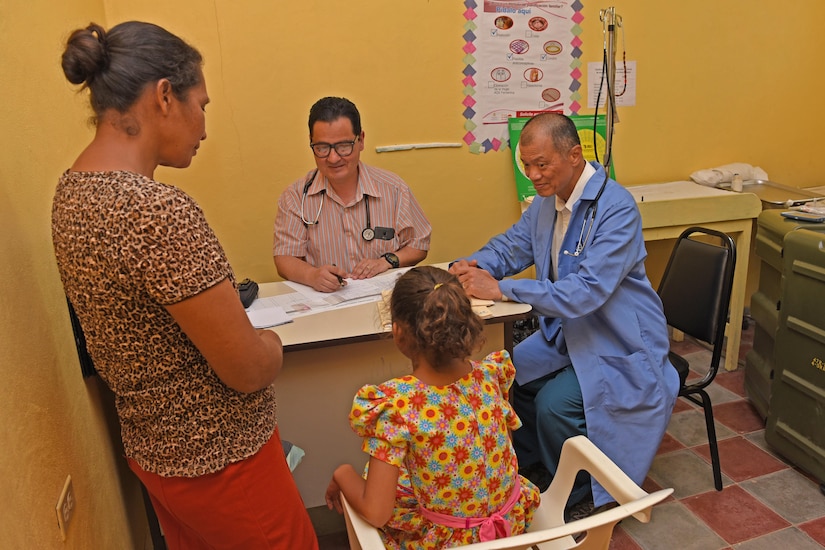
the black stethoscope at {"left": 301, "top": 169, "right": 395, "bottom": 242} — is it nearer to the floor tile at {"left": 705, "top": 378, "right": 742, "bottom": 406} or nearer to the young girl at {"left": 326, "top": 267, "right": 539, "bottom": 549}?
the young girl at {"left": 326, "top": 267, "right": 539, "bottom": 549}

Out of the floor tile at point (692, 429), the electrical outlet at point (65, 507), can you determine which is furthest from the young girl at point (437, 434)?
the floor tile at point (692, 429)

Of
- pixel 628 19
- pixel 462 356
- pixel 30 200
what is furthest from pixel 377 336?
pixel 628 19

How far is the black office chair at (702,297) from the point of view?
221cm

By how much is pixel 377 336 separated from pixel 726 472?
1.57 meters

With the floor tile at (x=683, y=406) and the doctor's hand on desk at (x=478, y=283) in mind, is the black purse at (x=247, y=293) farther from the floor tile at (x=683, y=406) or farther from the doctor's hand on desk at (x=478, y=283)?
the floor tile at (x=683, y=406)

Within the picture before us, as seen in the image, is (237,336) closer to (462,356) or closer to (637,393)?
(462,356)

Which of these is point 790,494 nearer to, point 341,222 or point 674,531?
point 674,531

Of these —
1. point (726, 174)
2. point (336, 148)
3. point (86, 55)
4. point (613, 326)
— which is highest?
point (86, 55)

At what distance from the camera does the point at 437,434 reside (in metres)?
1.32

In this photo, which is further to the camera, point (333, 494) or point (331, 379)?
point (331, 379)

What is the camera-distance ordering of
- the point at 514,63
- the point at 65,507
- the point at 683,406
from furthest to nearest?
1. the point at 514,63
2. the point at 683,406
3. the point at 65,507

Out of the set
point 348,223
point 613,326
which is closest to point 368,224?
point 348,223

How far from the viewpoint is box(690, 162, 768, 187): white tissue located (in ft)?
11.8

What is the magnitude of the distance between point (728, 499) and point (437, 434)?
1.56m
